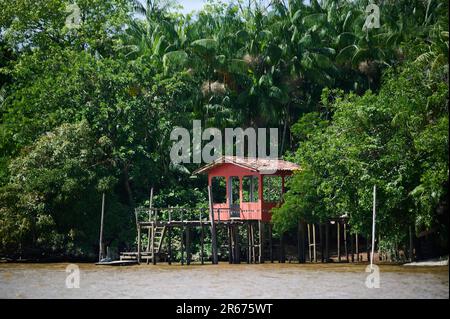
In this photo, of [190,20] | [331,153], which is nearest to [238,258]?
[331,153]

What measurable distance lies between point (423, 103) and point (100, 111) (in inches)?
808

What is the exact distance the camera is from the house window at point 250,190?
51.9 meters

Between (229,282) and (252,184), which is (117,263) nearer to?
(252,184)

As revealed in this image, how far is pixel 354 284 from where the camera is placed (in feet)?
131

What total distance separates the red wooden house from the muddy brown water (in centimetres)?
274

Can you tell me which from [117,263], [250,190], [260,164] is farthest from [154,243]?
[260,164]

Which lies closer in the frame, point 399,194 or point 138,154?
point 399,194

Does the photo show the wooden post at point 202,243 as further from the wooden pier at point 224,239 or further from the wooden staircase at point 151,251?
the wooden staircase at point 151,251

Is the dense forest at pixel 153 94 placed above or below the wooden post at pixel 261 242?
above

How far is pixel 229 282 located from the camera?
42.1m

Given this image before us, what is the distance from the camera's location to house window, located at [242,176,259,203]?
51906 millimetres

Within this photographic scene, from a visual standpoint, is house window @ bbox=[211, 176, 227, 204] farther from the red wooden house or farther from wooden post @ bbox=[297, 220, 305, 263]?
wooden post @ bbox=[297, 220, 305, 263]

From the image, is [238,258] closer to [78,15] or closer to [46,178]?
[46,178]

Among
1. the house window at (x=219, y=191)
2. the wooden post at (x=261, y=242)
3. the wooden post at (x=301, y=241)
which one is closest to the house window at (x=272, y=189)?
the wooden post at (x=261, y=242)
